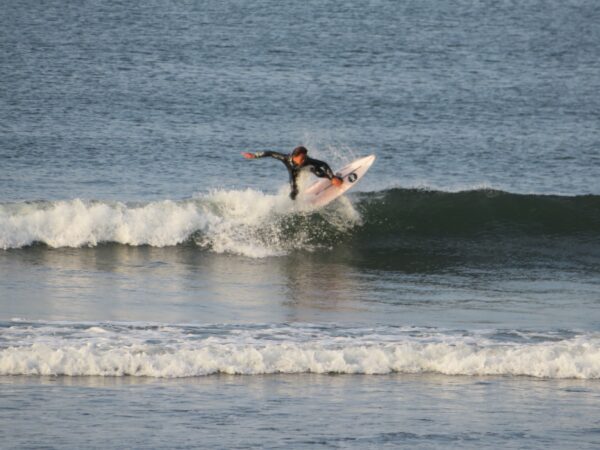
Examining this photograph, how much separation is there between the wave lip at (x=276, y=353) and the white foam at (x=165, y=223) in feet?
21.8

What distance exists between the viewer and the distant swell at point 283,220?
21.7 m

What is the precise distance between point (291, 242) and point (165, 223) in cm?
241

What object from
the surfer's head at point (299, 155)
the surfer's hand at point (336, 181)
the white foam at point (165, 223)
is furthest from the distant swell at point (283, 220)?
the surfer's head at point (299, 155)

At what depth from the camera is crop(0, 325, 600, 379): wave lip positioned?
518 inches

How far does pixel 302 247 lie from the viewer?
71.7ft

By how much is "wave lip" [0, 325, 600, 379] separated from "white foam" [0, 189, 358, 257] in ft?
21.8

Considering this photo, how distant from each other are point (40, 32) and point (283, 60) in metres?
9.96

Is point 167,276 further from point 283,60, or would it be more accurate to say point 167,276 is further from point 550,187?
point 283,60

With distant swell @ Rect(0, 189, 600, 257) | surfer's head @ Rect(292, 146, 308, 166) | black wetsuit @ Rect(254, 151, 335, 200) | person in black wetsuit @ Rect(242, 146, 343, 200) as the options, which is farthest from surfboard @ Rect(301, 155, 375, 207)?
surfer's head @ Rect(292, 146, 308, 166)


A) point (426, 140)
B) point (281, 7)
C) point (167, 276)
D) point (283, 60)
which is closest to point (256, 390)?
point (167, 276)

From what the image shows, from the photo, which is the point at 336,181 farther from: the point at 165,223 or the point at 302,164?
the point at 165,223

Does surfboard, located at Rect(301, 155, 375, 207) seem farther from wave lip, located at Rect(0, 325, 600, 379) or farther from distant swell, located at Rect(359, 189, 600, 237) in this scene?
wave lip, located at Rect(0, 325, 600, 379)

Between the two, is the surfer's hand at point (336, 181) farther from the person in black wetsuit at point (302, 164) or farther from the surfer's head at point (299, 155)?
the surfer's head at point (299, 155)

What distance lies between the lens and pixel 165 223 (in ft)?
73.0
